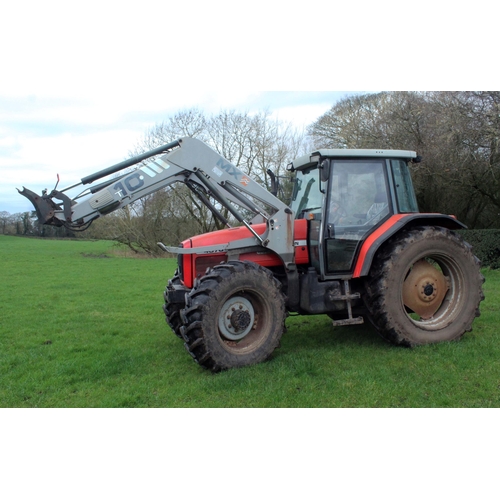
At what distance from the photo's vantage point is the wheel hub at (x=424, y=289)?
19.9ft

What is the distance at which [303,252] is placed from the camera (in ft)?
19.7

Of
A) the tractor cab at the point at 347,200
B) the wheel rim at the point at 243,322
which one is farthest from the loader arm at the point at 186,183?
the wheel rim at the point at 243,322

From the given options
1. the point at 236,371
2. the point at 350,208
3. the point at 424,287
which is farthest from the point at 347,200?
the point at 236,371

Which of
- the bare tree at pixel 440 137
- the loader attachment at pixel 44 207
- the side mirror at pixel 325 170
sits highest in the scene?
the bare tree at pixel 440 137

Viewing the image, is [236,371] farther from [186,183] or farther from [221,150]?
[221,150]

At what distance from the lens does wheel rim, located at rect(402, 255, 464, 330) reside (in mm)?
6047

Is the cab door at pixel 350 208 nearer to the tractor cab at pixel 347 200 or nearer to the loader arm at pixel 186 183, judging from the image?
the tractor cab at pixel 347 200

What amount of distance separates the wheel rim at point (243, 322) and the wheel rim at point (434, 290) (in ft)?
6.41

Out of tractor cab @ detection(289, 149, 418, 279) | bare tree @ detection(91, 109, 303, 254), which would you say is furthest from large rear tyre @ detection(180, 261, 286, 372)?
bare tree @ detection(91, 109, 303, 254)

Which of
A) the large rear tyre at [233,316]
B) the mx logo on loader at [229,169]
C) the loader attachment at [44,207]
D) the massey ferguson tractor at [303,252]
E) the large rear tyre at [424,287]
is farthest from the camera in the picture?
the large rear tyre at [424,287]

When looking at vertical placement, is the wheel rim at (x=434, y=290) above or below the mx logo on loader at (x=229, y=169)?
below

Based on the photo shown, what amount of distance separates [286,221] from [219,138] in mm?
18348

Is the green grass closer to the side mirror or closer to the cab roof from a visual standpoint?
the side mirror

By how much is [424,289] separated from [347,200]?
1553 mm
